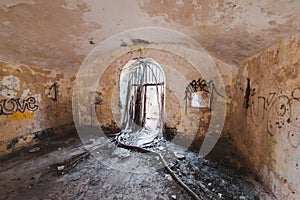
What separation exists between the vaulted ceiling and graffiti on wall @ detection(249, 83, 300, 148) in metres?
0.63

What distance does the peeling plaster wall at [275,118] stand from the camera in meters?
1.47

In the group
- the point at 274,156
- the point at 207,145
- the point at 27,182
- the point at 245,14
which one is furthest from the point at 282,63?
the point at 27,182

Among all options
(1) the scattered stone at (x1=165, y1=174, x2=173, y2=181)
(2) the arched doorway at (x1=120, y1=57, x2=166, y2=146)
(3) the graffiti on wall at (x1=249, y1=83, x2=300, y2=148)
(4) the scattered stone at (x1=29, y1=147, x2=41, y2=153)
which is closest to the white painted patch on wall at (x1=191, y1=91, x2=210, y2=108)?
(3) the graffiti on wall at (x1=249, y1=83, x2=300, y2=148)

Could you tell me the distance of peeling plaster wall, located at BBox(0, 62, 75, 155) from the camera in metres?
2.77

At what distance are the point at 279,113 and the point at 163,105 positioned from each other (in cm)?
235

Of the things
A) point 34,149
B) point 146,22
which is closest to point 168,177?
point 146,22

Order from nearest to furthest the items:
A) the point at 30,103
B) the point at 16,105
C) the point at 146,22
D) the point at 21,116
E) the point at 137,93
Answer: the point at 146,22, the point at 16,105, the point at 21,116, the point at 30,103, the point at 137,93

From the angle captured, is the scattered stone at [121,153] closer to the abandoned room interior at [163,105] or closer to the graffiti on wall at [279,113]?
the abandoned room interior at [163,105]

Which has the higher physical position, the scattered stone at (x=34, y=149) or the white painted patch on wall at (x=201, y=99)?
the white painted patch on wall at (x=201, y=99)

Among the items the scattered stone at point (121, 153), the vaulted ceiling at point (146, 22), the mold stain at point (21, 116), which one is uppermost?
the vaulted ceiling at point (146, 22)

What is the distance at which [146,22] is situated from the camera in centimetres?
205

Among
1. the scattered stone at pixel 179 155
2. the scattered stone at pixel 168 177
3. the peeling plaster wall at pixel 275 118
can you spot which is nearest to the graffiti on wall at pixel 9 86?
the scattered stone at pixel 168 177

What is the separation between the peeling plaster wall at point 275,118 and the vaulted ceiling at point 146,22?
0.20 metres

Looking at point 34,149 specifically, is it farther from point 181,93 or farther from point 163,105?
point 181,93
